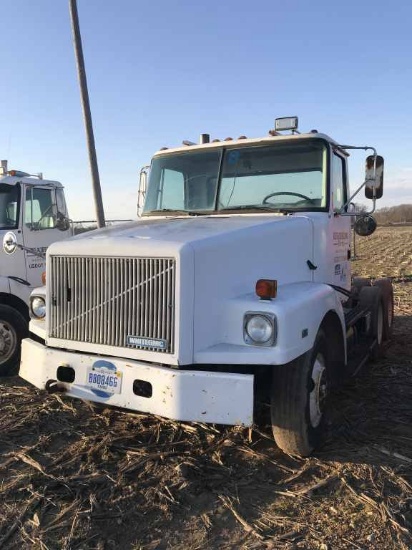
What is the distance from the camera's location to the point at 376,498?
3434 mm

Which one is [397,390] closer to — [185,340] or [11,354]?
[185,340]

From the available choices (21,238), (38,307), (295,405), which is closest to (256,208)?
(295,405)

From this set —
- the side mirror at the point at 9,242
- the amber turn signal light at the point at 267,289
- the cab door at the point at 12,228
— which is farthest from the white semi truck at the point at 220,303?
the cab door at the point at 12,228

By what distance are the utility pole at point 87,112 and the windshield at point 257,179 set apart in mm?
5821

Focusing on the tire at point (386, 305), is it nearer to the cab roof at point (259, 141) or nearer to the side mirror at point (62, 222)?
the cab roof at point (259, 141)

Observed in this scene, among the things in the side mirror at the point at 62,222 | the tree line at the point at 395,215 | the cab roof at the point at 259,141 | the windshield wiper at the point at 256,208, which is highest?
the cab roof at the point at 259,141

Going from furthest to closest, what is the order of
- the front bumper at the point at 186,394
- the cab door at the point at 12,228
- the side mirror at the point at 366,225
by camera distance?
the cab door at the point at 12,228, the side mirror at the point at 366,225, the front bumper at the point at 186,394

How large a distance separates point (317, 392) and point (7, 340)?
4.02 metres

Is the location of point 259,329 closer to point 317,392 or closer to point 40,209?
point 317,392

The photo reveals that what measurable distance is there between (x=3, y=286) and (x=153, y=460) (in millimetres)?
3522

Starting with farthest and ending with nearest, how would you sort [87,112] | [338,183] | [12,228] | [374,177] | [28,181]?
[87,112], [28,181], [12,228], [338,183], [374,177]

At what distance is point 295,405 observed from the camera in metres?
3.79

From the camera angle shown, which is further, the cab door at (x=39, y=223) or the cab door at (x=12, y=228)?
the cab door at (x=39, y=223)

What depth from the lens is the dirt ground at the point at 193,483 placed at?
3.10 metres
